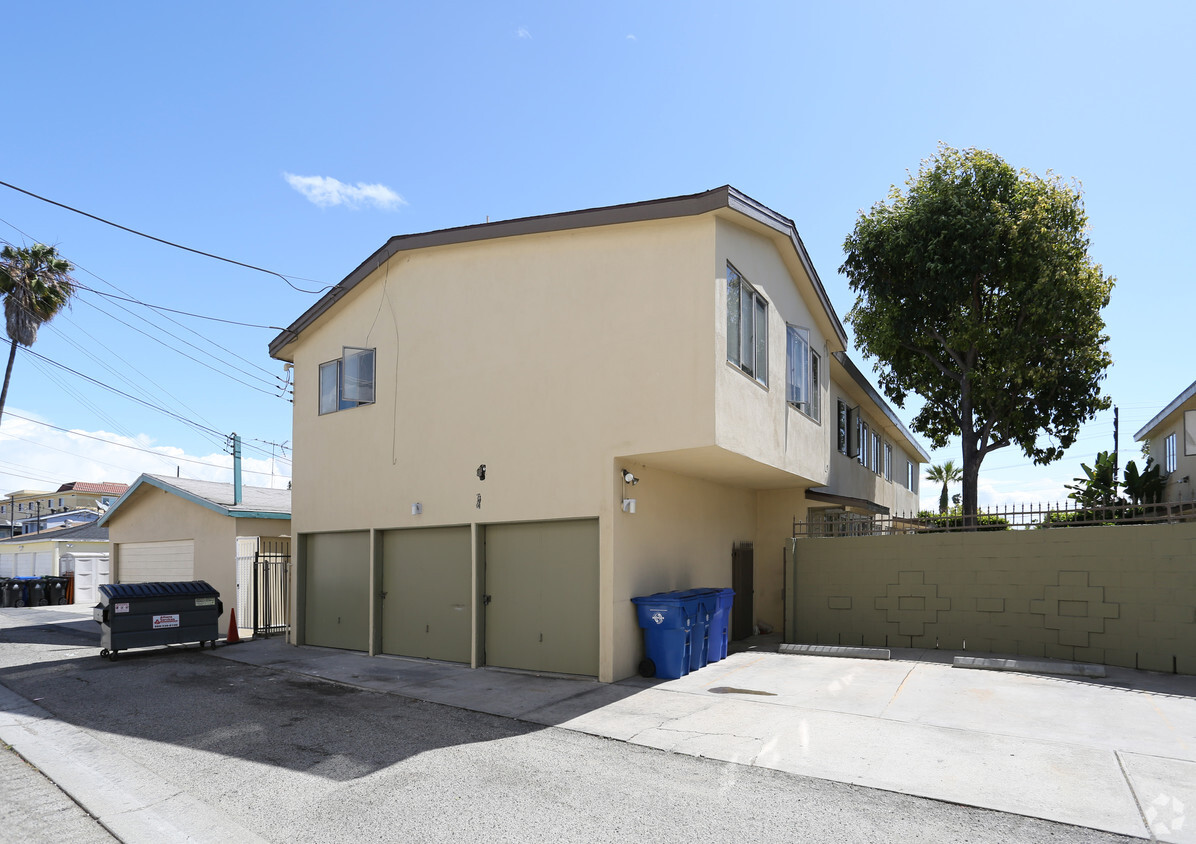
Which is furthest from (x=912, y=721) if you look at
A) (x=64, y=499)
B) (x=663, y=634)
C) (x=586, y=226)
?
(x=64, y=499)

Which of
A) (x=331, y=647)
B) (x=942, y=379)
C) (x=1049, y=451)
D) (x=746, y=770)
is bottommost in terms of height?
(x=331, y=647)

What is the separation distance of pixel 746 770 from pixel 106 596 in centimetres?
1161

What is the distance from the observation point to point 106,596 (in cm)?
1305

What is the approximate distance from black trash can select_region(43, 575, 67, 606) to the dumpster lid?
19.1 m

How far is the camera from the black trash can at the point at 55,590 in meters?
28.5

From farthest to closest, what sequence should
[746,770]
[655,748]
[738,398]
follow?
[738,398]
[655,748]
[746,770]

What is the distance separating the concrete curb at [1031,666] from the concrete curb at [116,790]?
965cm

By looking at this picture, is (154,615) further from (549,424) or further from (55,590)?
(55,590)

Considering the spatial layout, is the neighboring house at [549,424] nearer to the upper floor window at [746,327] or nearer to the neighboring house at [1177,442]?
the upper floor window at [746,327]

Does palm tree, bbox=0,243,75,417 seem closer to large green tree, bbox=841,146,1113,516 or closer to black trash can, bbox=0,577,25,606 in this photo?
black trash can, bbox=0,577,25,606

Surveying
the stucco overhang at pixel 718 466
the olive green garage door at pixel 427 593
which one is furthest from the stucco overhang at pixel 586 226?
the olive green garage door at pixel 427 593

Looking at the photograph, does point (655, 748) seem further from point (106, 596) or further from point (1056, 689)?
point (106, 596)

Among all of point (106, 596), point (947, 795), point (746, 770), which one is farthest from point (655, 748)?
point (106, 596)

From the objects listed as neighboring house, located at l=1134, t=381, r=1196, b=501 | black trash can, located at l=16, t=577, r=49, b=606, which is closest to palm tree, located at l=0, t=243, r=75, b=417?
black trash can, located at l=16, t=577, r=49, b=606
